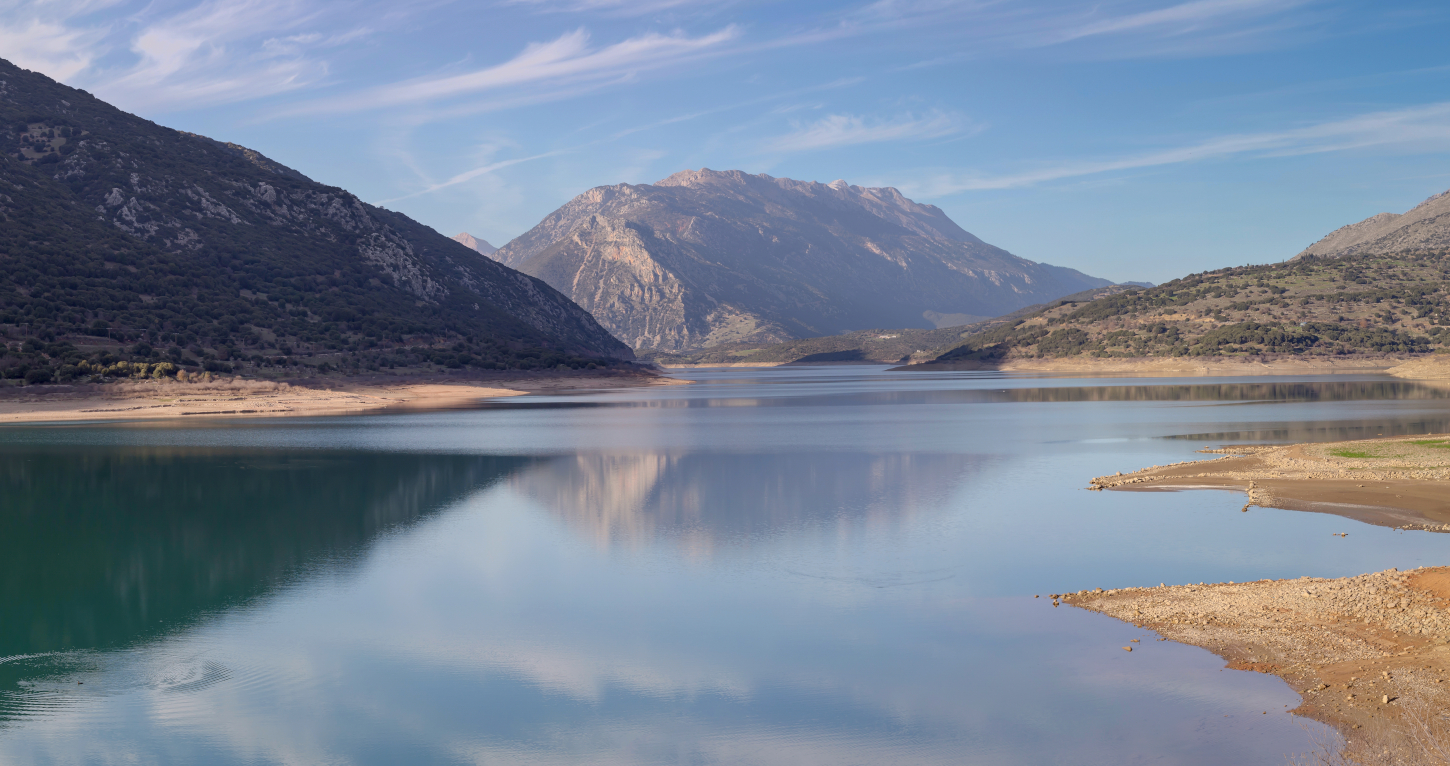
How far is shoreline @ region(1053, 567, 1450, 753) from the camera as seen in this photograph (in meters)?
11.2

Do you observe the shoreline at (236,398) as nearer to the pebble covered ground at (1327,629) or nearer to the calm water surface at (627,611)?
the calm water surface at (627,611)

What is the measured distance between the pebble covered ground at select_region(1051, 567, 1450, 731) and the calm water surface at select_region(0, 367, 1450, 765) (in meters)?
0.61

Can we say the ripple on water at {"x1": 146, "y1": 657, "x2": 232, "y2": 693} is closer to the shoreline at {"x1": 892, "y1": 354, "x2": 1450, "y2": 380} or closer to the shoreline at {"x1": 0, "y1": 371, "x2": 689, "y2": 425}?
the shoreline at {"x1": 0, "y1": 371, "x2": 689, "y2": 425}

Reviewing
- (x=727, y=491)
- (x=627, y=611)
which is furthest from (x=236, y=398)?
(x=627, y=611)

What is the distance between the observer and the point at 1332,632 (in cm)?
1373

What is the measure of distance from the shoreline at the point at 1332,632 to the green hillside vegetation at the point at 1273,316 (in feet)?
447

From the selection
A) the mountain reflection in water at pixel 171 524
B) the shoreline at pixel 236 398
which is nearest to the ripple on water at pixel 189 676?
the mountain reflection in water at pixel 171 524

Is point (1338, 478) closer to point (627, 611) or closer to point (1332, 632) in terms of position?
point (1332, 632)

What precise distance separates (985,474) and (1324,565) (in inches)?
630

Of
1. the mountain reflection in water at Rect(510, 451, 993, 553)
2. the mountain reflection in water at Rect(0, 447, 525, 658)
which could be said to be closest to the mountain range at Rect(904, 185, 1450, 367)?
the mountain reflection in water at Rect(510, 451, 993, 553)

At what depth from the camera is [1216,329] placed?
14925cm

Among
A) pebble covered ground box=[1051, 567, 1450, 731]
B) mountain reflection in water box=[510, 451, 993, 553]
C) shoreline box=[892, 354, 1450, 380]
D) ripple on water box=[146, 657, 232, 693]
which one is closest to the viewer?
pebble covered ground box=[1051, 567, 1450, 731]

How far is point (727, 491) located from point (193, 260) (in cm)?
9087

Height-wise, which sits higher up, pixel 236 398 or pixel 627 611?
pixel 236 398
